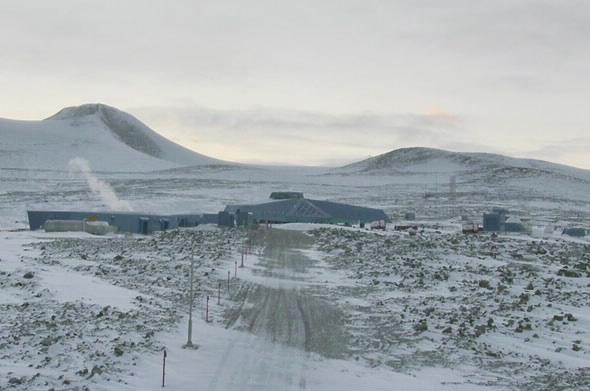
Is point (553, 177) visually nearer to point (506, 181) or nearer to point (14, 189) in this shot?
point (506, 181)

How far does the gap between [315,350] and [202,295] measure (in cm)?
901

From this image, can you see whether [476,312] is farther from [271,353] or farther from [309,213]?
[309,213]

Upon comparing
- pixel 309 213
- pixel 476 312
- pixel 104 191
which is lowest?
pixel 476 312

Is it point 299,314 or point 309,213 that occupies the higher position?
point 309,213

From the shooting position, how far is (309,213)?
293 ft

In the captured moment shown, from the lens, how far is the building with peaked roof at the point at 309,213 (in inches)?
3477

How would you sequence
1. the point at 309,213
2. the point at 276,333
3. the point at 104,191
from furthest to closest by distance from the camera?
the point at 104,191 < the point at 309,213 < the point at 276,333

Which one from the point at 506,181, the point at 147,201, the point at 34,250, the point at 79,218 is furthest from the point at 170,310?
the point at 506,181

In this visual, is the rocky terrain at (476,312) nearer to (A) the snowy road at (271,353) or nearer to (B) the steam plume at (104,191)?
(A) the snowy road at (271,353)

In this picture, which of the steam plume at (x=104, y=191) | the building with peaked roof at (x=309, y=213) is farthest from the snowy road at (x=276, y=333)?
the steam plume at (x=104, y=191)

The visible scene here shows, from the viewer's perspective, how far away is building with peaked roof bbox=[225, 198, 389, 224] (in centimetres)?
8831

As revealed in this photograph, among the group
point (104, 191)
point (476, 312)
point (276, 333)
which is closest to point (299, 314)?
point (276, 333)

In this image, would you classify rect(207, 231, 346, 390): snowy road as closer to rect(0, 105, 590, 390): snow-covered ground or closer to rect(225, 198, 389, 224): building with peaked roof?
rect(0, 105, 590, 390): snow-covered ground

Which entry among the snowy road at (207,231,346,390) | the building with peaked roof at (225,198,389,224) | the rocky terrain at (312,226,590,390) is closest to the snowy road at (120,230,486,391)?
the snowy road at (207,231,346,390)
